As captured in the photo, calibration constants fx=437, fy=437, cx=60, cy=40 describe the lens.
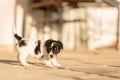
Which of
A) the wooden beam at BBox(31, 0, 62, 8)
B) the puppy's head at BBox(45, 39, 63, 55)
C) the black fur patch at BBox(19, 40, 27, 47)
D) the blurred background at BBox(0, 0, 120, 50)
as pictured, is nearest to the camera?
the puppy's head at BBox(45, 39, 63, 55)

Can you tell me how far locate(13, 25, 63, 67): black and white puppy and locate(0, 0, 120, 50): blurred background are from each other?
346 inches

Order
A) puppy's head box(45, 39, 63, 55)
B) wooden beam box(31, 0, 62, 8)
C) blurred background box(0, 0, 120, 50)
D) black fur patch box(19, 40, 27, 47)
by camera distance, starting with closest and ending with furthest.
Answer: puppy's head box(45, 39, 63, 55) → black fur patch box(19, 40, 27, 47) → wooden beam box(31, 0, 62, 8) → blurred background box(0, 0, 120, 50)

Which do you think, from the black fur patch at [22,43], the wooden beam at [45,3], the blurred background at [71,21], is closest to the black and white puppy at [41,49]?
the black fur patch at [22,43]

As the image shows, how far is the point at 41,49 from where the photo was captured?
10.6m

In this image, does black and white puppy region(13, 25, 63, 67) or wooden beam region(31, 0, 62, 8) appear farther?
wooden beam region(31, 0, 62, 8)

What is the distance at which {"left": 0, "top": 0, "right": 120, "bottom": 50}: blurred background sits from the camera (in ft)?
66.7

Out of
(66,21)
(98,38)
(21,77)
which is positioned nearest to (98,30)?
(98,38)

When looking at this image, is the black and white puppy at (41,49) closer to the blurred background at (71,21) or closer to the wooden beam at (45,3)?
the blurred background at (71,21)

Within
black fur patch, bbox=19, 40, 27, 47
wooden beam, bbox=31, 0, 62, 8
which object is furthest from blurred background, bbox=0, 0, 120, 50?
black fur patch, bbox=19, 40, 27, 47

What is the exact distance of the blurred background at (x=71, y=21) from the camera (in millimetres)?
20328

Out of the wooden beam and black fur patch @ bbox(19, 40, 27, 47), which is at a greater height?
the wooden beam

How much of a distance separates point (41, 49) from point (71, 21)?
1259 centimetres

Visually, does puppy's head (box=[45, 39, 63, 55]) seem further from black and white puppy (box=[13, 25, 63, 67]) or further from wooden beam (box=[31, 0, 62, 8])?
wooden beam (box=[31, 0, 62, 8])

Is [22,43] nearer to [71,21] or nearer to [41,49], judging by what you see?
[41,49]
